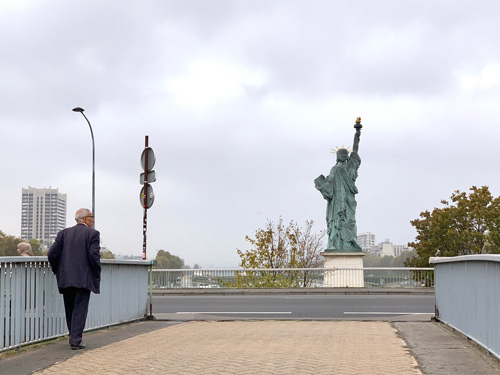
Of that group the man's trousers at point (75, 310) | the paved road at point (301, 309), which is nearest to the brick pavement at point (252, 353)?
the man's trousers at point (75, 310)

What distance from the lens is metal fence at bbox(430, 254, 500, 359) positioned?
755 cm

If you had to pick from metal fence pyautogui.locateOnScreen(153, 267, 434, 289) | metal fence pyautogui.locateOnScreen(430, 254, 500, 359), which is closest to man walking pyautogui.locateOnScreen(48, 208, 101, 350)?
metal fence pyautogui.locateOnScreen(430, 254, 500, 359)

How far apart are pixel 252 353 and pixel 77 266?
94.9 inches

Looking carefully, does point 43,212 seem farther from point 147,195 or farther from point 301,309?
point 147,195

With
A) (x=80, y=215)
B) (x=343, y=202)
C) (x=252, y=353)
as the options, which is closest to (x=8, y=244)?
(x=343, y=202)

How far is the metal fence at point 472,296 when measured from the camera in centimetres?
755

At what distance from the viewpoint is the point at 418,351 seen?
844 centimetres

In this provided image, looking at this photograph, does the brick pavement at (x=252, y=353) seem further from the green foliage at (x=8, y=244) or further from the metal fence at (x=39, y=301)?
the green foliage at (x=8, y=244)

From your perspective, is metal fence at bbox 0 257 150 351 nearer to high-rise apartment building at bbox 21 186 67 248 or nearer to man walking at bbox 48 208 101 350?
man walking at bbox 48 208 101 350

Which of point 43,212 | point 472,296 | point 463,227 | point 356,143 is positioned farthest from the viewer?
point 43,212

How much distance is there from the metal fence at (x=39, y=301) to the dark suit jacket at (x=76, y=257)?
0.28 meters

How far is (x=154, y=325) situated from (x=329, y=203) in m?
20.5

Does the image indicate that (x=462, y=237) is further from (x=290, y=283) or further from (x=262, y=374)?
(x=262, y=374)

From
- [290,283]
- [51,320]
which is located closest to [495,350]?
[51,320]
